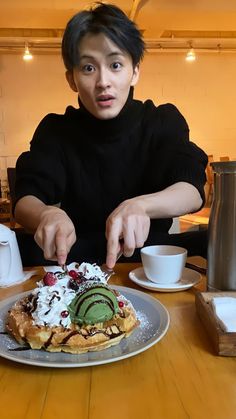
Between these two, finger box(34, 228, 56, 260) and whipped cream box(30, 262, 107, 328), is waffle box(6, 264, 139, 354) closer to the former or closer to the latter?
whipped cream box(30, 262, 107, 328)

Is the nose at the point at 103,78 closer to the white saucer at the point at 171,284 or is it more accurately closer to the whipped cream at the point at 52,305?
the white saucer at the point at 171,284

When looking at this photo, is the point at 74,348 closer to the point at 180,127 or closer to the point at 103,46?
the point at 103,46

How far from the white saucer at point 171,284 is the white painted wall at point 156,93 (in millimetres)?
4817

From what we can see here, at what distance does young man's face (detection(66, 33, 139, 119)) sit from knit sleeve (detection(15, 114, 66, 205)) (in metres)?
0.28

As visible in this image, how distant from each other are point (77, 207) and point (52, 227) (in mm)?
638

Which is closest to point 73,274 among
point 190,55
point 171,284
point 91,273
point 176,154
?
point 91,273

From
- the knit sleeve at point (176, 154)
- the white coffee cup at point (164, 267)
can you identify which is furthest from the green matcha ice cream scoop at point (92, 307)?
the knit sleeve at point (176, 154)

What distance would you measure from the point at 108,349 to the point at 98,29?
3.00 feet

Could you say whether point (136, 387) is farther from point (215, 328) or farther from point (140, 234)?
point (140, 234)

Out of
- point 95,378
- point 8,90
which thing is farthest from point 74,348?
point 8,90

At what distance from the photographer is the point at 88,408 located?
1.55ft

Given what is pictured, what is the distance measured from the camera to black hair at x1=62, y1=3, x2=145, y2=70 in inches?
43.9

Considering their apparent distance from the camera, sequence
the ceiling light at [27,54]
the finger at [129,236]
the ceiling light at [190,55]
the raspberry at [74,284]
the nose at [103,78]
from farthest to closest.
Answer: the ceiling light at [190,55], the ceiling light at [27,54], the nose at [103,78], the finger at [129,236], the raspberry at [74,284]

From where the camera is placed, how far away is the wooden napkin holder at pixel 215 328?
22.8 inches
